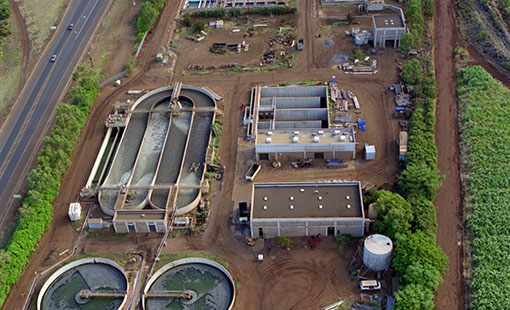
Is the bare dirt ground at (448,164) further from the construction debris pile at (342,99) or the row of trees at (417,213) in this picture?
the construction debris pile at (342,99)

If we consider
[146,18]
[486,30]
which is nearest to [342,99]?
[486,30]

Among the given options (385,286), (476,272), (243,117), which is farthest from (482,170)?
(243,117)

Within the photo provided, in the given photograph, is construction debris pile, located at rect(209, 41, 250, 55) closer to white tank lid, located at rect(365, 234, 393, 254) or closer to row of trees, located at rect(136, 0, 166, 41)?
row of trees, located at rect(136, 0, 166, 41)

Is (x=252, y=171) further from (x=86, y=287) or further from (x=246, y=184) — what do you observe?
(x=86, y=287)

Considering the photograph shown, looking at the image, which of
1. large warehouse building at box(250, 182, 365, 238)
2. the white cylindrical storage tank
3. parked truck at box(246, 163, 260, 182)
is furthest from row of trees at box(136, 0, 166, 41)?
the white cylindrical storage tank

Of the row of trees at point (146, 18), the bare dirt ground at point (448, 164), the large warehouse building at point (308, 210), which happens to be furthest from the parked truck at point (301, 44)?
the large warehouse building at point (308, 210)

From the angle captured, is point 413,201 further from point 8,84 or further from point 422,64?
point 8,84
